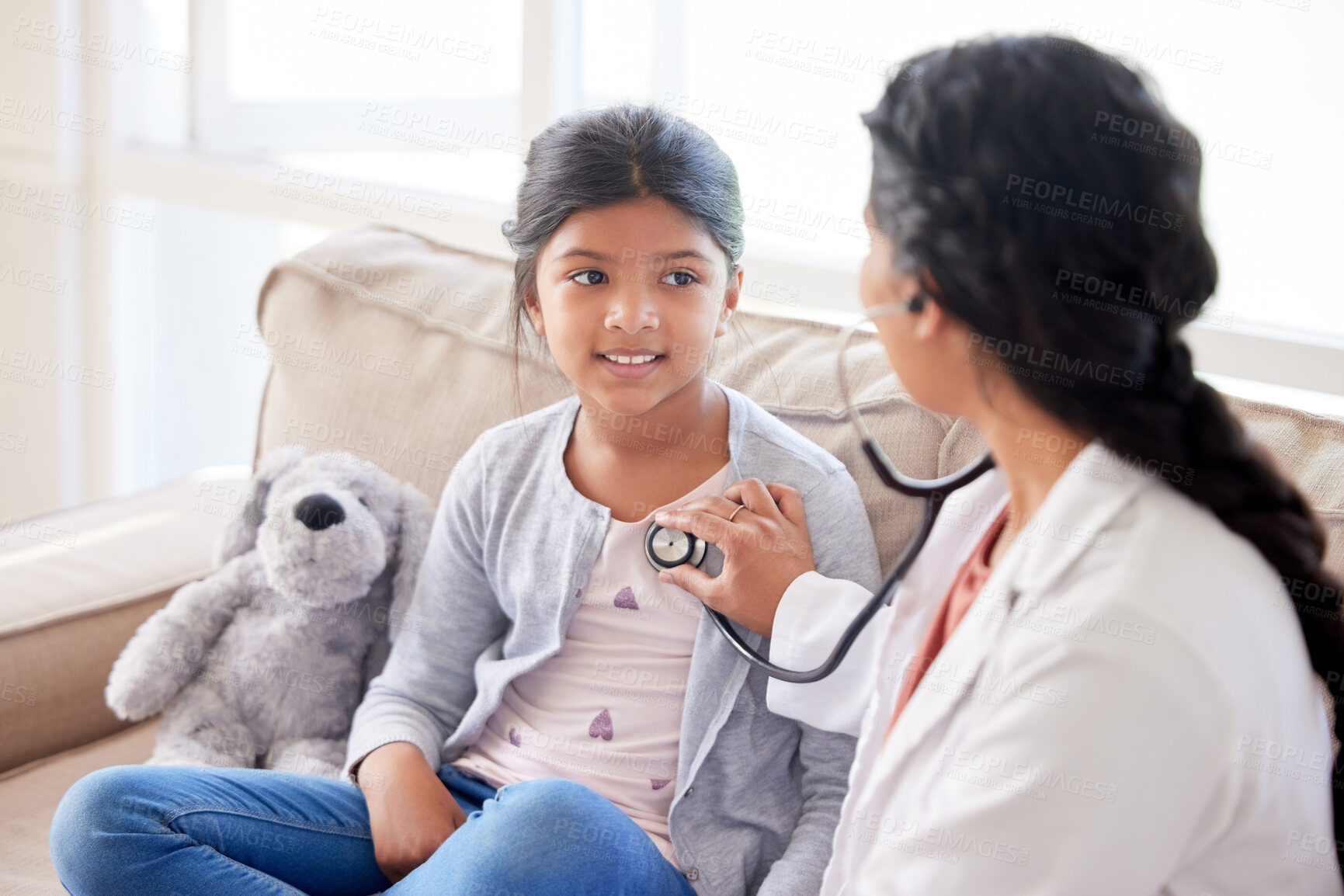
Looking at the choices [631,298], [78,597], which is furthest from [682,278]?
[78,597]

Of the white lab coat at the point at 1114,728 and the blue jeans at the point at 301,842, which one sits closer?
the white lab coat at the point at 1114,728

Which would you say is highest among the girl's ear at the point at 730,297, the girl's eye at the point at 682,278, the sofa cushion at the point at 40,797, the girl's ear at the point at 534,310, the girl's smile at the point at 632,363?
the girl's eye at the point at 682,278

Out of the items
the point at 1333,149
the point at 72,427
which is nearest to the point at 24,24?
the point at 72,427

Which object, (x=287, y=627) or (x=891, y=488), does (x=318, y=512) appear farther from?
(x=891, y=488)

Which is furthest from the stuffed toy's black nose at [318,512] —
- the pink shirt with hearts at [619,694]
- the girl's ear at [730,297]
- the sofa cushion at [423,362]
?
the girl's ear at [730,297]

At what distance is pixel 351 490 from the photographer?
140 cm

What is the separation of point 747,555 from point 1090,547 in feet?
1.38

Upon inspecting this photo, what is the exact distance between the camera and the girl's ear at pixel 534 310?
1.30 metres

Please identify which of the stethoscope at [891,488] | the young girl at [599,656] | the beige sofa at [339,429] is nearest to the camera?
the stethoscope at [891,488]

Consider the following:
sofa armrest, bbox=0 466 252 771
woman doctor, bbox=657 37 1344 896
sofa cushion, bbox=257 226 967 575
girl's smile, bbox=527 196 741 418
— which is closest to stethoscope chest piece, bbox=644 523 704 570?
girl's smile, bbox=527 196 741 418

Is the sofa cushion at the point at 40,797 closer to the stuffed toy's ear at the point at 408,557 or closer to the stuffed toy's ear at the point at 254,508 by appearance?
the stuffed toy's ear at the point at 254,508

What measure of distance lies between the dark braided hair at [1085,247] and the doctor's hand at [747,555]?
40 centimetres

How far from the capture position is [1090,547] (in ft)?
2.56

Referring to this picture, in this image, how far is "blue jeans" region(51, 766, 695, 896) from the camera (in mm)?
983
